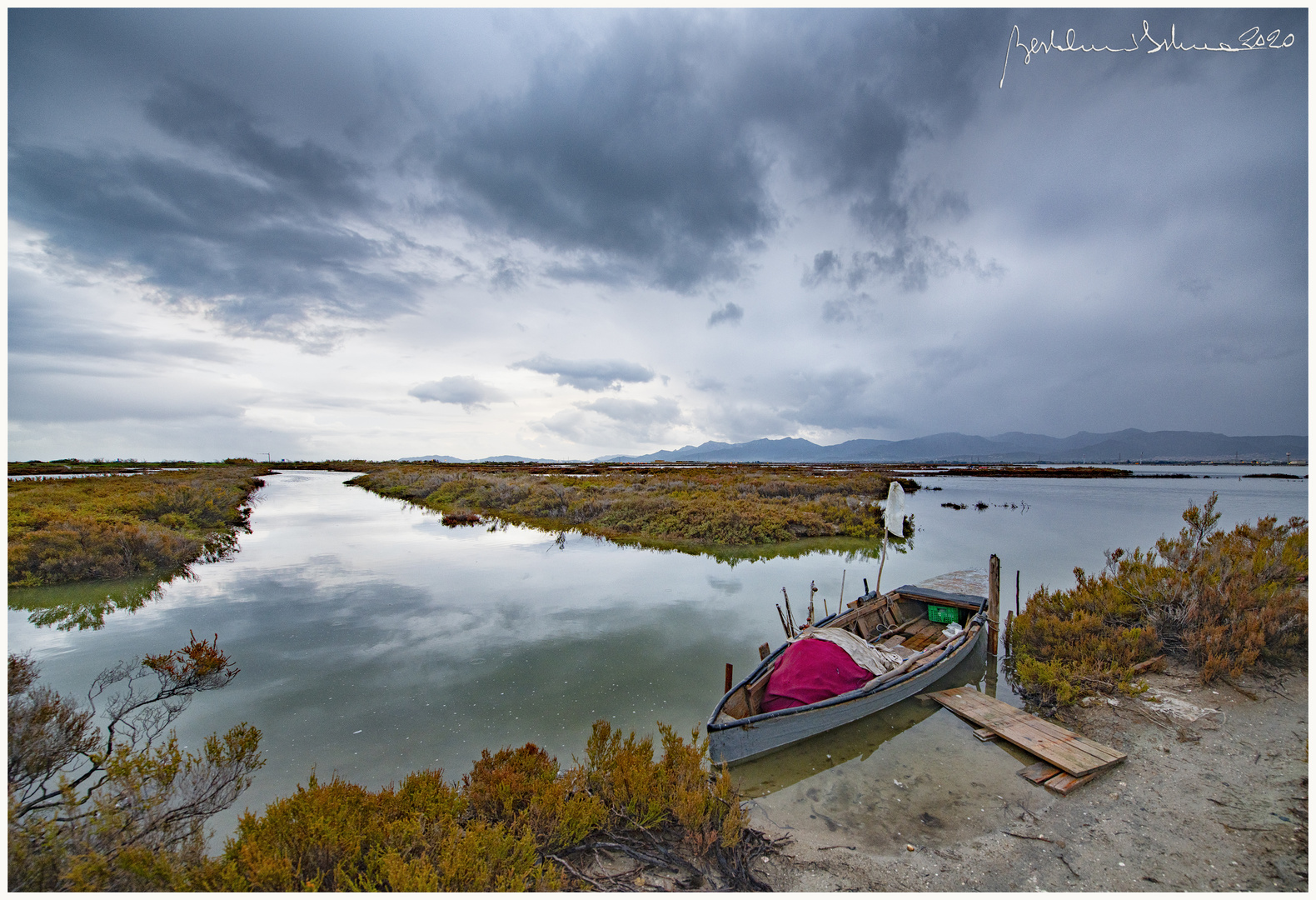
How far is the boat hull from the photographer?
7031 mm

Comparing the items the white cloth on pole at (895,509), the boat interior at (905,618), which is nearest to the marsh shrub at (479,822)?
the boat interior at (905,618)

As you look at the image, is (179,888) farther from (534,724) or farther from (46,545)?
(46,545)

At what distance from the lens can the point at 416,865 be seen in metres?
4.48

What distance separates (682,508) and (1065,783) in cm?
2089

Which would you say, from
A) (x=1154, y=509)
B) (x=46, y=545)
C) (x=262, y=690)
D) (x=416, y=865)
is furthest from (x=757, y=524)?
(x=1154, y=509)

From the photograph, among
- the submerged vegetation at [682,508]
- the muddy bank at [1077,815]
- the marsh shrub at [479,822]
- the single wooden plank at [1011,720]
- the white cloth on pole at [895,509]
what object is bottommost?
the muddy bank at [1077,815]

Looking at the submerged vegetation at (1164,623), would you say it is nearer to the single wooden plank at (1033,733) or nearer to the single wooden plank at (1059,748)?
the single wooden plank at (1033,733)

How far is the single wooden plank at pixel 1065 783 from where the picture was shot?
6699 millimetres

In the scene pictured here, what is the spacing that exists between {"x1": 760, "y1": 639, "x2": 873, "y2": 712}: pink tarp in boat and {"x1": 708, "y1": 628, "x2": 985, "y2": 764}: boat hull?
0.82 feet

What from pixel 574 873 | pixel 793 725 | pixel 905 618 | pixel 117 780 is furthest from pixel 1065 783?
pixel 117 780

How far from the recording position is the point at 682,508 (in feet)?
89.2

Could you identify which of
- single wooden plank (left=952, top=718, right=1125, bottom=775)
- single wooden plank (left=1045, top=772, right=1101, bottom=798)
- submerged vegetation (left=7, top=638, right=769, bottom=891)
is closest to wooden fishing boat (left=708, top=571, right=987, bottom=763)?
submerged vegetation (left=7, top=638, right=769, bottom=891)

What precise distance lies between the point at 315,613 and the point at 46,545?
9.68 metres

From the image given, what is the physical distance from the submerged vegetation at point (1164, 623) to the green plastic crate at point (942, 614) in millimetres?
1168
